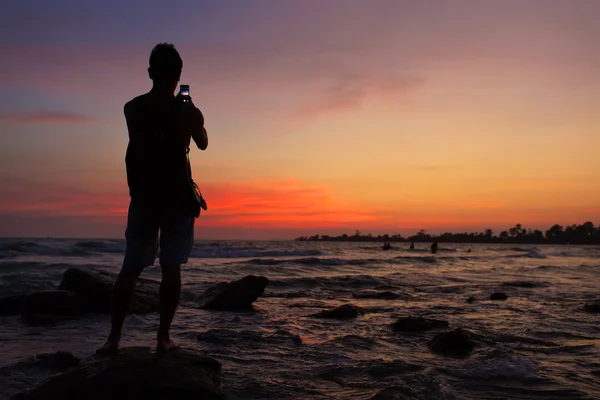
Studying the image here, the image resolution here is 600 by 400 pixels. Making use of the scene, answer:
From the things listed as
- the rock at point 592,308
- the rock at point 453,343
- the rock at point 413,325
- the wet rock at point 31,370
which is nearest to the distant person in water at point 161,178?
the wet rock at point 31,370

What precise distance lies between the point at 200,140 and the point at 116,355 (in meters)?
2.10

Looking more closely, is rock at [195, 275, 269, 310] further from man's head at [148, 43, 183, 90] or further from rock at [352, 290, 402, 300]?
man's head at [148, 43, 183, 90]

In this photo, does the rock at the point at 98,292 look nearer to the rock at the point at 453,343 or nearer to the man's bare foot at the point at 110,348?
the man's bare foot at the point at 110,348

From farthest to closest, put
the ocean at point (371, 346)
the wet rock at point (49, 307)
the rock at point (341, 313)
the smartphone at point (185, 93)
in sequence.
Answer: the rock at point (341, 313)
the wet rock at point (49, 307)
the ocean at point (371, 346)
the smartphone at point (185, 93)

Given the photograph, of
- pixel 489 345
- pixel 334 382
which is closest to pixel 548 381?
pixel 489 345

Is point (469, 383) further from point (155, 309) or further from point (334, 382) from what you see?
point (155, 309)

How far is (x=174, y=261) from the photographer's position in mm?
4520

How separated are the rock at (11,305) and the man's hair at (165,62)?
7.45 meters

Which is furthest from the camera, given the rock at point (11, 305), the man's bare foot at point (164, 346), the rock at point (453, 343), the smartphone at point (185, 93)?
the rock at point (11, 305)

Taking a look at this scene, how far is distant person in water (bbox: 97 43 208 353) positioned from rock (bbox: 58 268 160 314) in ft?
18.2

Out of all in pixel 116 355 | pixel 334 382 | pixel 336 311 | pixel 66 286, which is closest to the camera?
pixel 116 355

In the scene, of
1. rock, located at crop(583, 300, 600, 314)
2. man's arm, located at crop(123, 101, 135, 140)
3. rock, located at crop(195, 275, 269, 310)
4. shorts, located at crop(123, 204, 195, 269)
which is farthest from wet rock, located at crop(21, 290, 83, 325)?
rock, located at crop(583, 300, 600, 314)

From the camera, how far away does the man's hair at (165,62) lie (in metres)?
4.31

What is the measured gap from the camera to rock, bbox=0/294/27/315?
31.2 ft
